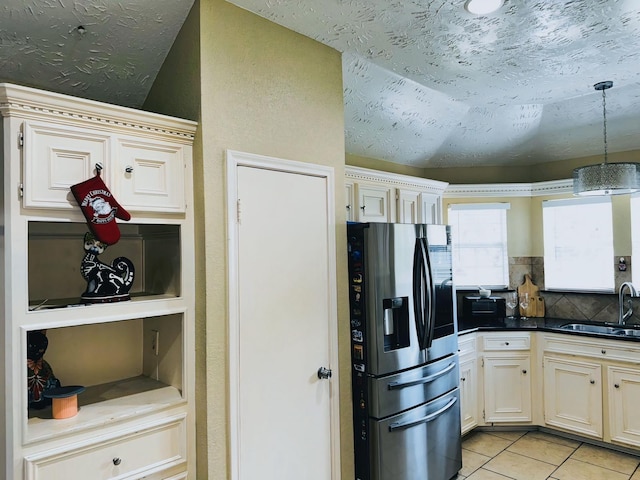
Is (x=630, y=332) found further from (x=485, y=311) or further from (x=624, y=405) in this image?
(x=485, y=311)

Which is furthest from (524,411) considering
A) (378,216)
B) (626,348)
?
(378,216)

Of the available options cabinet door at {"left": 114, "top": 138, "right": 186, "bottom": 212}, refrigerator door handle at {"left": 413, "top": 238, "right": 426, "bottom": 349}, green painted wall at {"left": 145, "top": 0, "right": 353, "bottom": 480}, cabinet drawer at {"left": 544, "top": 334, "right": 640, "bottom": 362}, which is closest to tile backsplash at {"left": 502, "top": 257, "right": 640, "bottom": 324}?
cabinet drawer at {"left": 544, "top": 334, "right": 640, "bottom": 362}

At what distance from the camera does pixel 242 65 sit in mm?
2186

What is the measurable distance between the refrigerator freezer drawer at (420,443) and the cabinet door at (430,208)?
147 cm

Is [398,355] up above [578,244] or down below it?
below

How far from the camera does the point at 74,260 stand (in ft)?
7.17

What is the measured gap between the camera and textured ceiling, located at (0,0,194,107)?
192cm

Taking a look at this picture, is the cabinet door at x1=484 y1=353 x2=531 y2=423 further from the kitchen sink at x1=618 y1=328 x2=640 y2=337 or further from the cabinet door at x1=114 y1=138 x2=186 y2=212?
the cabinet door at x1=114 y1=138 x2=186 y2=212

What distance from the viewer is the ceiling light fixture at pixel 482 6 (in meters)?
2.14

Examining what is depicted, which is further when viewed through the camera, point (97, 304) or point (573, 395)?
point (573, 395)

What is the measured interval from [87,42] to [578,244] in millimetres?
4371

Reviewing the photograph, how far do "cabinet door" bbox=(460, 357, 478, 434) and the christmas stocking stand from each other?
2957 mm

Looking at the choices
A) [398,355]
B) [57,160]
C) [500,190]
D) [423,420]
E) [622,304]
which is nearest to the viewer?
[57,160]

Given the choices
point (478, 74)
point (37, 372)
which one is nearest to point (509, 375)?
point (478, 74)
